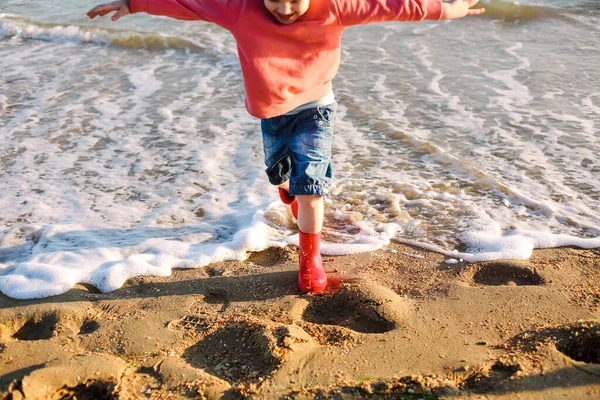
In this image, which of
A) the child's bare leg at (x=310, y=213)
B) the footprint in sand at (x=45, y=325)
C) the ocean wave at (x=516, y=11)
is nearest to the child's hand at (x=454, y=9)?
the child's bare leg at (x=310, y=213)

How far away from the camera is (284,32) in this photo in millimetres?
2891

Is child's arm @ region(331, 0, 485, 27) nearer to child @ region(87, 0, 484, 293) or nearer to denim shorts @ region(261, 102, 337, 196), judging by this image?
child @ region(87, 0, 484, 293)

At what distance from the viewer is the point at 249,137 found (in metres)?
5.37

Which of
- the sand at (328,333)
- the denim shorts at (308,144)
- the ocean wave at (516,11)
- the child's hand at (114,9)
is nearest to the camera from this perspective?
the sand at (328,333)

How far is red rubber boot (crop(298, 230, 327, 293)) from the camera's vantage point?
10.4 ft

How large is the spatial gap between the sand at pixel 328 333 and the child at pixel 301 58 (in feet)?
1.18

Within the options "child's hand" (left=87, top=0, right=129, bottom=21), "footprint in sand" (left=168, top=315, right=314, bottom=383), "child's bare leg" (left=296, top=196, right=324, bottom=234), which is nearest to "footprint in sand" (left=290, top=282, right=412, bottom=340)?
"footprint in sand" (left=168, top=315, right=314, bottom=383)

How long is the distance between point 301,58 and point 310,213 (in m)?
0.75

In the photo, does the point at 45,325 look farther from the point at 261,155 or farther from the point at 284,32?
the point at 261,155

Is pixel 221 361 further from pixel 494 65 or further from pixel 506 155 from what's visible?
pixel 494 65

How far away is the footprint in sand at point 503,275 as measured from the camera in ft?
10.7

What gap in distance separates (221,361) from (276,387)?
0.31 m

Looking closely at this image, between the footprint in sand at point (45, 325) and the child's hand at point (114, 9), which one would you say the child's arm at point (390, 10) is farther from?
the footprint in sand at point (45, 325)

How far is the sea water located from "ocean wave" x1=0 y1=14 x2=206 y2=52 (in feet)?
0.80
